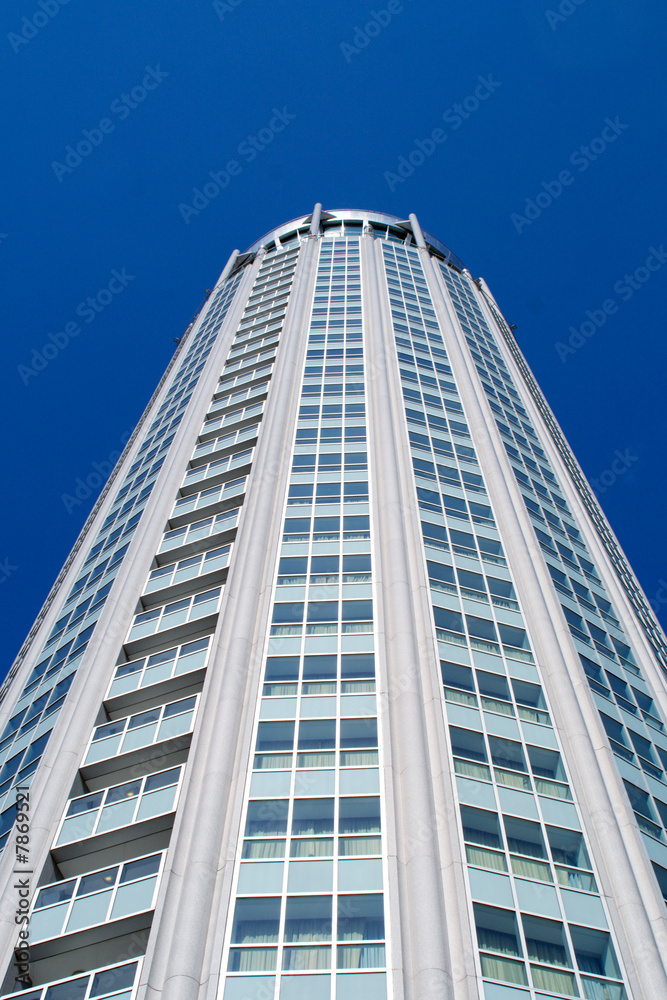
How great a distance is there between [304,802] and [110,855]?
19.6 ft

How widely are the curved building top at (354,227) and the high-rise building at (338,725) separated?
33688 millimetres

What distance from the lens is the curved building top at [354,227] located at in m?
86.2

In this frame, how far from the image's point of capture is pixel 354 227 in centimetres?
8675

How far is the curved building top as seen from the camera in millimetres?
86188

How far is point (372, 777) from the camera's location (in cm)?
2845

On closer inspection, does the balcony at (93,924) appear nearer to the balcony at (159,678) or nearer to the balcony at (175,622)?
the balcony at (159,678)

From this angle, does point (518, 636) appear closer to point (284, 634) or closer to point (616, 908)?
point (284, 634)

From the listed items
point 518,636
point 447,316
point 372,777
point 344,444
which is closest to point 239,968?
point 372,777

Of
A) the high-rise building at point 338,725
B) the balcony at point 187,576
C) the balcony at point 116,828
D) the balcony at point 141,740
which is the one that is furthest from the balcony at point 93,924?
the balcony at point 187,576

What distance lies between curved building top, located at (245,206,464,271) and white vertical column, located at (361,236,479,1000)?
1725 inches

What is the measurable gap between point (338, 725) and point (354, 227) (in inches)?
2527

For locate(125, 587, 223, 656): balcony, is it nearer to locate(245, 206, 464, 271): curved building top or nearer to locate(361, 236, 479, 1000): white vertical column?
locate(361, 236, 479, 1000): white vertical column

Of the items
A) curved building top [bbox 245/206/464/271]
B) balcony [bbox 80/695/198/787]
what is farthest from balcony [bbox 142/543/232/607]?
curved building top [bbox 245/206/464/271]

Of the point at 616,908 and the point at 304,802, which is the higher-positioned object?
the point at 304,802
